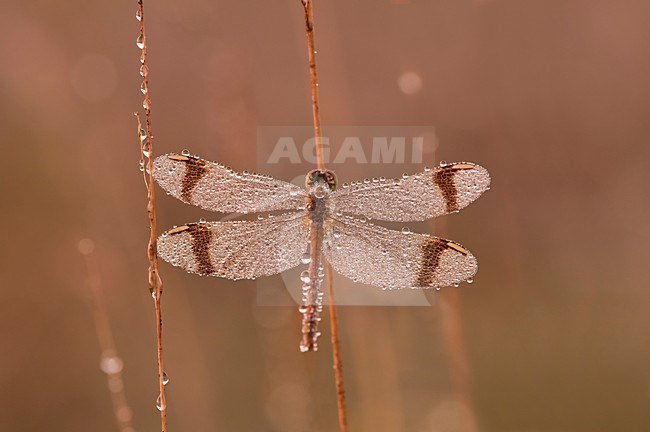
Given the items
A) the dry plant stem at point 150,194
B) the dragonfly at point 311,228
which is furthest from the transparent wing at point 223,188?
the dry plant stem at point 150,194

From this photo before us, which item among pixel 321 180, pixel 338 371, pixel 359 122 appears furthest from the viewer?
pixel 359 122

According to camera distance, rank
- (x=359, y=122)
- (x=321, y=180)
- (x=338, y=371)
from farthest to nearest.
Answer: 1. (x=359, y=122)
2. (x=321, y=180)
3. (x=338, y=371)

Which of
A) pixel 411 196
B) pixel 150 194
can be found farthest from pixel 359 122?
pixel 150 194

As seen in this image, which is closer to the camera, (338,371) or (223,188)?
(338,371)

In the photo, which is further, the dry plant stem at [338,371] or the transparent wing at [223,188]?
the transparent wing at [223,188]

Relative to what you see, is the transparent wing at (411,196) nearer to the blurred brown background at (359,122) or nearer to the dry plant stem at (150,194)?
the dry plant stem at (150,194)

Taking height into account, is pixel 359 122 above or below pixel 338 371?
above

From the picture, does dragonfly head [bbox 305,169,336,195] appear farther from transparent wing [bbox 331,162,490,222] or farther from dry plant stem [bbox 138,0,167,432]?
dry plant stem [bbox 138,0,167,432]

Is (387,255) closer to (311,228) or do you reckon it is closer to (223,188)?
(311,228)
